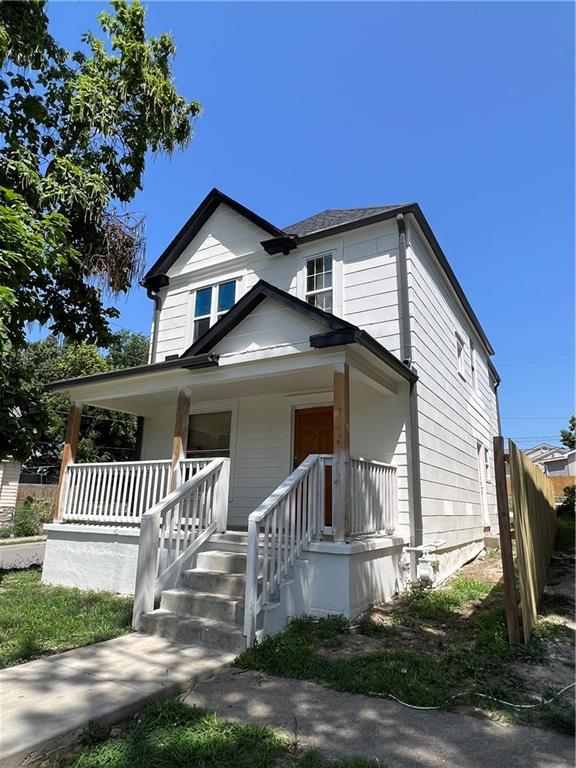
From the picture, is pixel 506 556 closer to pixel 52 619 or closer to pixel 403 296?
pixel 403 296

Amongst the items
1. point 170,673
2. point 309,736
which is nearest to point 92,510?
point 170,673

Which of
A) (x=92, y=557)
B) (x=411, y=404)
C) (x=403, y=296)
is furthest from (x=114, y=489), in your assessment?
(x=403, y=296)

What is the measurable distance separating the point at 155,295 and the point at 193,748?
33.0 feet

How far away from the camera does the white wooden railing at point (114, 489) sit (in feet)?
24.9

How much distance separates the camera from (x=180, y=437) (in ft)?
25.2

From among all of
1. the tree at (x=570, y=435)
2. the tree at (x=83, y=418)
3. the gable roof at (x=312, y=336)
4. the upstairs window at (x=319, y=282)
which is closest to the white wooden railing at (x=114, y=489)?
the gable roof at (x=312, y=336)

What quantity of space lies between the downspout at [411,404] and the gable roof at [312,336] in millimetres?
391

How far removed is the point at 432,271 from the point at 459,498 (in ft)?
15.6

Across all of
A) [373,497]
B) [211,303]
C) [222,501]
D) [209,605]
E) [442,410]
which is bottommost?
[209,605]

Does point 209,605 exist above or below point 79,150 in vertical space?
below

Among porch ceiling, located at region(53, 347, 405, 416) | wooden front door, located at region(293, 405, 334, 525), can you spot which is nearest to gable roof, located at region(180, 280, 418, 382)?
porch ceiling, located at region(53, 347, 405, 416)

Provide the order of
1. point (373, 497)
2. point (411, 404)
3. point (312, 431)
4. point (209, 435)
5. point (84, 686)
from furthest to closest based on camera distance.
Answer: point (209, 435)
point (312, 431)
point (411, 404)
point (373, 497)
point (84, 686)

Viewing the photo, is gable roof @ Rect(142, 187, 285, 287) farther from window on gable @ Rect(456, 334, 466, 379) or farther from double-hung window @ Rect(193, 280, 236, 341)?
window on gable @ Rect(456, 334, 466, 379)

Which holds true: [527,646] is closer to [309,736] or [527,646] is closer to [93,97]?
[309,736]
